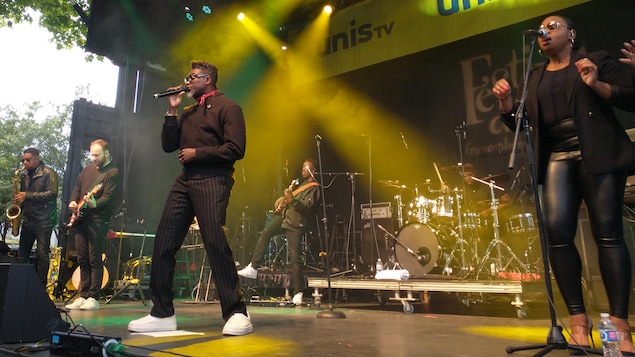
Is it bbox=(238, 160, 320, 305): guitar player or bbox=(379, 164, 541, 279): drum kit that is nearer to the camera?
bbox=(379, 164, 541, 279): drum kit

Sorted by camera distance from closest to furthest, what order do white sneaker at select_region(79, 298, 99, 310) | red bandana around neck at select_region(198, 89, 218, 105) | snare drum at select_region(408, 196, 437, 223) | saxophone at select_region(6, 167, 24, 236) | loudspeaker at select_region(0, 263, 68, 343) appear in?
loudspeaker at select_region(0, 263, 68, 343) → red bandana around neck at select_region(198, 89, 218, 105) → white sneaker at select_region(79, 298, 99, 310) → saxophone at select_region(6, 167, 24, 236) → snare drum at select_region(408, 196, 437, 223)

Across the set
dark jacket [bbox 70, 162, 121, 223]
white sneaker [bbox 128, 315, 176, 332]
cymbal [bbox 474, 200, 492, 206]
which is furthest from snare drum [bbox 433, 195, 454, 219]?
dark jacket [bbox 70, 162, 121, 223]

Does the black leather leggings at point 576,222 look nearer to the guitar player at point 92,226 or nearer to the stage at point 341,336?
the stage at point 341,336

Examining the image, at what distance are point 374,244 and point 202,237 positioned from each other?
5223 mm

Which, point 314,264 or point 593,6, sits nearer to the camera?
point 593,6

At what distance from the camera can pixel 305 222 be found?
21.2 feet

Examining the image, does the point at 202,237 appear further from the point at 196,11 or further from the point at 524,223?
the point at 196,11

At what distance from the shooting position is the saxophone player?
6.08m

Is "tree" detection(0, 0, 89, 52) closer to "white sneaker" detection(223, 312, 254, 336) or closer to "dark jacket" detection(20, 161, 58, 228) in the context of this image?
"dark jacket" detection(20, 161, 58, 228)

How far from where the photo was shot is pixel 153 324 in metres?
3.15

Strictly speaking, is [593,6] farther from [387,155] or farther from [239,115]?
[239,115]

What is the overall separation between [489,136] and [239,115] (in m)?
6.13

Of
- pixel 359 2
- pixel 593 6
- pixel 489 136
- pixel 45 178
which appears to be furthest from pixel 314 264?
pixel 593 6

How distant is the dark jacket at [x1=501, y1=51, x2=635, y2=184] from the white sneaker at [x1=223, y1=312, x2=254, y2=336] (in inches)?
87.0
